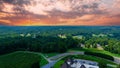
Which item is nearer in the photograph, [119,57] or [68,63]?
[68,63]

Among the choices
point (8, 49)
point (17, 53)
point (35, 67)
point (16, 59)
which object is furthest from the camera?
point (8, 49)

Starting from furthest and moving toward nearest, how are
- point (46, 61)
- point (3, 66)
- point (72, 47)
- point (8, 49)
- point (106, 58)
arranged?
point (72, 47)
point (8, 49)
point (106, 58)
point (46, 61)
point (3, 66)

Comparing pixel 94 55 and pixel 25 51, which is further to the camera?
pixel 25 51

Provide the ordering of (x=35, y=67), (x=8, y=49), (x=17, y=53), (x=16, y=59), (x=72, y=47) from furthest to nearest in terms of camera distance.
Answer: (x=72, y=47), (x=8, y=49), (x=17, y=53), (x=16, y=59), (x=35, y=67)

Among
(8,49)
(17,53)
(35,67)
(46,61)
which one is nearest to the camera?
(35,67)

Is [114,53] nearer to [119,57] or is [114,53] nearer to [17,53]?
[119,57]

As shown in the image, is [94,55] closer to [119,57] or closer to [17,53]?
[119,57]

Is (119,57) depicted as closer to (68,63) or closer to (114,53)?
(114,53)

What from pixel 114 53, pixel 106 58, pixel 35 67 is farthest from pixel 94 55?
pixel 35 67

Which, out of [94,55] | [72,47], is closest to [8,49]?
[72,47]
